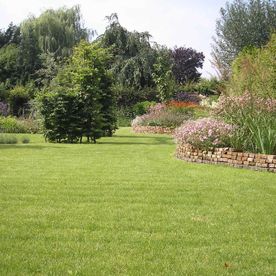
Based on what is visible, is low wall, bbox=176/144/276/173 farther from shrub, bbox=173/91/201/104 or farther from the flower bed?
shrub, bbox=173/91/201/104

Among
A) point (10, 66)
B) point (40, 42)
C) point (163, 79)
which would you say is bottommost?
point (163, 79)

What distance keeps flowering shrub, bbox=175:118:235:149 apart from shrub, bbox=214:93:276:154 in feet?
0.73

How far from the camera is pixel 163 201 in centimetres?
627

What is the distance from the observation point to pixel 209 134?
10484 mm

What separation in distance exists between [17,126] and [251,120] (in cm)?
1474

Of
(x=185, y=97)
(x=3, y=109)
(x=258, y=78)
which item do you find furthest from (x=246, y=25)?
(x=258, y=78)

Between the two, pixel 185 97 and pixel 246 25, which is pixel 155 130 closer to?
pixel 185 97

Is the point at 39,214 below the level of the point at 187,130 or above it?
below

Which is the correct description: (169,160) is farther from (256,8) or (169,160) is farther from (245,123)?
(256,8)

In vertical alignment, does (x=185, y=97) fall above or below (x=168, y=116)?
above

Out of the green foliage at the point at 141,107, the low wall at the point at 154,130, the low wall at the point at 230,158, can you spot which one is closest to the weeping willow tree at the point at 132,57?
the green foliage at the point at 141,107

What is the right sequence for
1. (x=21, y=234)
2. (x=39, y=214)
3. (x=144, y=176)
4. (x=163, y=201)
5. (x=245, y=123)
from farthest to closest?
1. (x=245, y=123)
2. (x=144, y=176)
3. (x=163, y=201)
4. (x=39, y=214)
5. (x=21, y=234)

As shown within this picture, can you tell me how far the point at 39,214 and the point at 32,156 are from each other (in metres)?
6.03

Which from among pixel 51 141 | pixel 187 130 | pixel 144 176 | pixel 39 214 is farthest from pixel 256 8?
pixel 39 214
